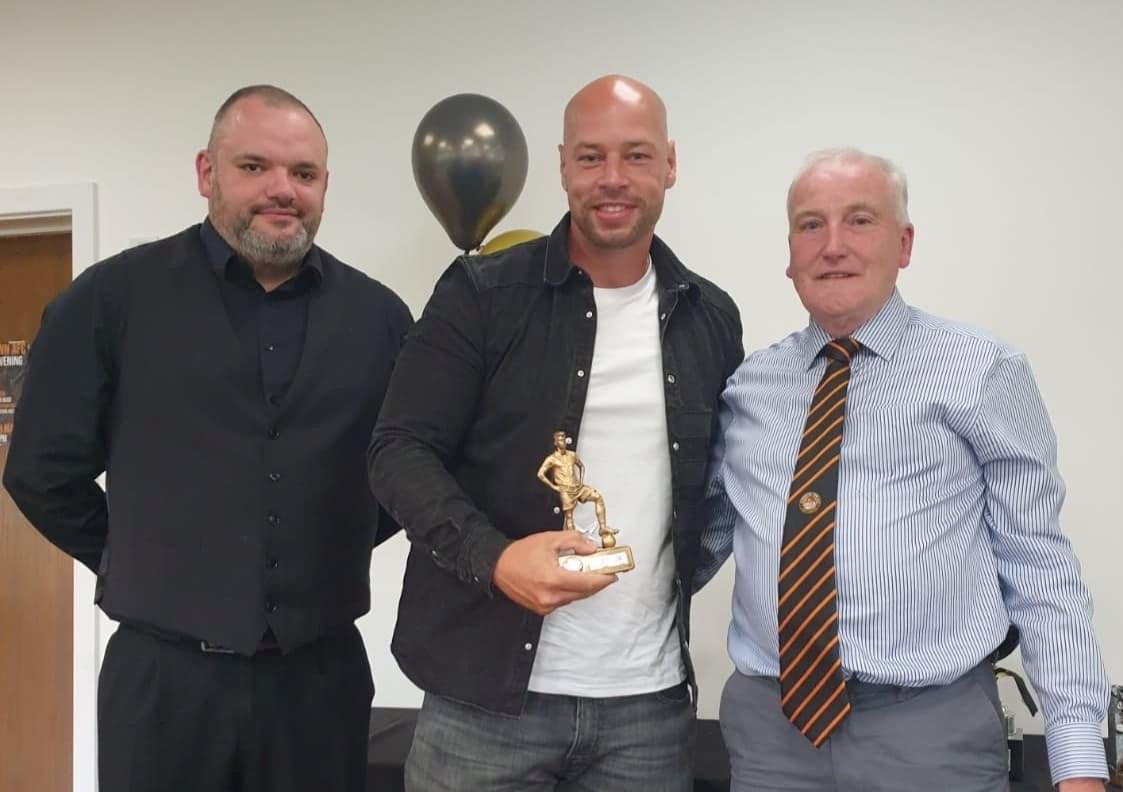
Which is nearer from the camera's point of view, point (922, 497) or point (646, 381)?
point (922, 497)

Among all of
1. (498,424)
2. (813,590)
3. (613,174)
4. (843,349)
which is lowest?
(813,590)

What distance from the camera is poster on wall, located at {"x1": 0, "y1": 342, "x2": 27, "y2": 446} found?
11.0 feet

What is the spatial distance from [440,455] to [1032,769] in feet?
5.68

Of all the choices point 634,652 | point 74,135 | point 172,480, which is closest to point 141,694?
point 172,480

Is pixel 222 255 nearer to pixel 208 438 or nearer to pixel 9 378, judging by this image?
pixel 208 438

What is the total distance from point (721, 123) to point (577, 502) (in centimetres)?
174

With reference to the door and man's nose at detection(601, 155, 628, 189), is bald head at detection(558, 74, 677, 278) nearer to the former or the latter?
man's nose at detection(601, 155, 628, 189)

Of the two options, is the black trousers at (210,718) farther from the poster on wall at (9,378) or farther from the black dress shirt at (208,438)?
the poster on wall at (9,378)

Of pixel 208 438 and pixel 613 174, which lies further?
pixel 208 438

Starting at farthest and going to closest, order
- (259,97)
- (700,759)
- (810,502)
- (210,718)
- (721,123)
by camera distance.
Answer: (721,123) → (700,759) → (259,97) → (210,718) → (810,502)

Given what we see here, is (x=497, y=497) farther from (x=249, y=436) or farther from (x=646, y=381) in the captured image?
(x=249, y=436)

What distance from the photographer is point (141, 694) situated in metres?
1.60

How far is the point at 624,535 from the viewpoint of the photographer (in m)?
1.50

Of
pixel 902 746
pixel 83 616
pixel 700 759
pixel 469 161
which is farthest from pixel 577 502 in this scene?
pixel 83 616
